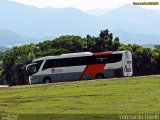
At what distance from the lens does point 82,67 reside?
52531mm

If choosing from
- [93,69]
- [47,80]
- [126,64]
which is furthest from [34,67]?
[126,64]

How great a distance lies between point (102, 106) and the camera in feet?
77.4

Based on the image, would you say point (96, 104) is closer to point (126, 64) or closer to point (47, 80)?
point (126, 64)

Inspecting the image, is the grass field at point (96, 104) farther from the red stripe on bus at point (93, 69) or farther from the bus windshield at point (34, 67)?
the bus windshield at point (34, 67)

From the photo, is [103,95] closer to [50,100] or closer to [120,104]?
[50,100]

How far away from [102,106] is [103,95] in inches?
235

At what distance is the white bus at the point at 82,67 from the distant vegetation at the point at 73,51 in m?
29.3

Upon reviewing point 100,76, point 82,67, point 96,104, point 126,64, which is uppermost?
point 126,64

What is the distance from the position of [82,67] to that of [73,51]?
46.8m

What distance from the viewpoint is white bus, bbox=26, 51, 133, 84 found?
5144 cm

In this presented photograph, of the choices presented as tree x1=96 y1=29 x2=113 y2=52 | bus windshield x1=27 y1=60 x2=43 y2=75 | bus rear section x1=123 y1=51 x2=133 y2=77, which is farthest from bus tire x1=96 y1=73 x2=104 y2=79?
tree x1=96 y1=29 x2=113 y2=52

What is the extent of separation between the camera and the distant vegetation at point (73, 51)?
286 feet

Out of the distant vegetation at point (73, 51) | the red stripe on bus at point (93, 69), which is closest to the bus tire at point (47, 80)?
the red stripe on bus at point (93, 69)

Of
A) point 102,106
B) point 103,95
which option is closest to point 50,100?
point 103,95
